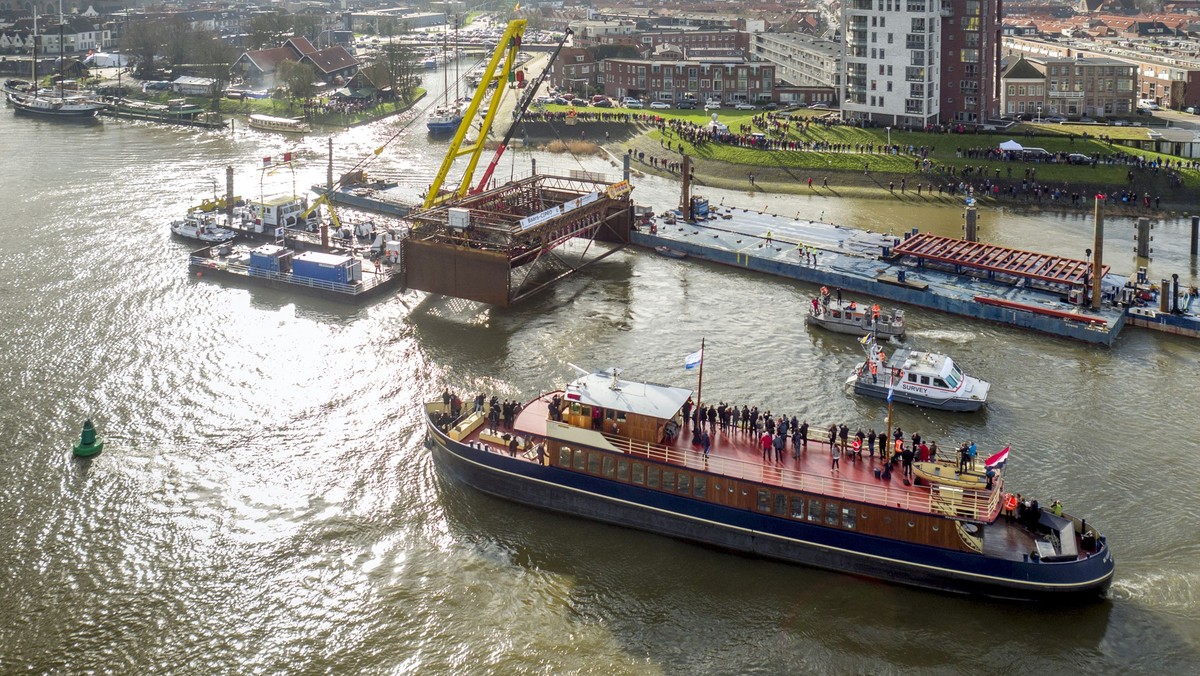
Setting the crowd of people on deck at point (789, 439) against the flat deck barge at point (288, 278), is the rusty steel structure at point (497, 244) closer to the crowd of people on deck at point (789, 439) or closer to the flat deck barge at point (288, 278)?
the flat deck barge at point (288, 278)

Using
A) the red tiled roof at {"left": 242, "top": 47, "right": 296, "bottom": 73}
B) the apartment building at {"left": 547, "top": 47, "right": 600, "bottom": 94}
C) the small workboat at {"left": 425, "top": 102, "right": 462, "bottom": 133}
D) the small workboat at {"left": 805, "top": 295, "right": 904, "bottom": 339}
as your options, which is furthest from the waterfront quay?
the red tiled roof at {"left": 242, "top": 47, "right": 296, "bottom": 73}

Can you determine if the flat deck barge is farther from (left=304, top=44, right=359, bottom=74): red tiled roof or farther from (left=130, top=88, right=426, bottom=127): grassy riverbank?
Result: (left=304, top=44, right=359, bottom=74): red tiled roof

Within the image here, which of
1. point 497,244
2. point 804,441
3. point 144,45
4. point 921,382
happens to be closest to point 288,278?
point 497,244

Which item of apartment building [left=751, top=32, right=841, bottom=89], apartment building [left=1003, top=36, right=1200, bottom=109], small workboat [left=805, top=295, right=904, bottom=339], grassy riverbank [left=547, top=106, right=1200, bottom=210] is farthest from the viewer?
apartment building [left=751, top=32, right=841, bottom=89]

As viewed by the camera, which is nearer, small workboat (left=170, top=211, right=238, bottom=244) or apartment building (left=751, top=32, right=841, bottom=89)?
small workboat (left=170, top=211, right=238, bottom=244)

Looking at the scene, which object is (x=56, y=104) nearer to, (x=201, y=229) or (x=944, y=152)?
(x=201, y=229)

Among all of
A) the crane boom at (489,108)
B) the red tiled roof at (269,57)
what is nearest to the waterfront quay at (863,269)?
the crane boom at (489,108)

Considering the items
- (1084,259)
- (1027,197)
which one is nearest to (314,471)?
(1084,259)
